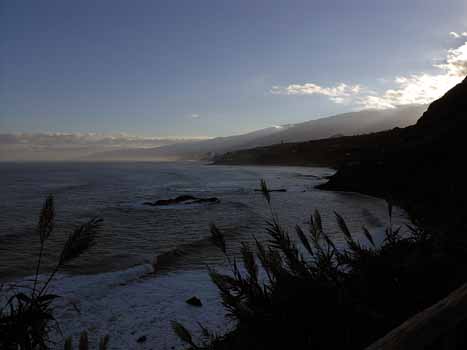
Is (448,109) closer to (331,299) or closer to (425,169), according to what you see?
(425,169)

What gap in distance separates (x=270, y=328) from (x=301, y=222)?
13252 mm

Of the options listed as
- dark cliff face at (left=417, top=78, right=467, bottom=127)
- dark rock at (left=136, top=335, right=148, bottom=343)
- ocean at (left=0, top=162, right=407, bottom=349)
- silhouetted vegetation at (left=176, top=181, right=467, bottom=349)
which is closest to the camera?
silhouetted vegetation at (left=176, top=181, right=467, bottom=349)

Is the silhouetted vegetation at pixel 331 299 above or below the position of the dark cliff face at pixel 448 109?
below

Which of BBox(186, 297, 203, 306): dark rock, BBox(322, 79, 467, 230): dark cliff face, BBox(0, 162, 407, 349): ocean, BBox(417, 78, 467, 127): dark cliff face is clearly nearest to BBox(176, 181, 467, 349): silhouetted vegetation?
BBox(0, 162, 407, 349): ocean

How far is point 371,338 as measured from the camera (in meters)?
2.61

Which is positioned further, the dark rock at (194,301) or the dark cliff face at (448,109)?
the dark cliff face at (448,109)

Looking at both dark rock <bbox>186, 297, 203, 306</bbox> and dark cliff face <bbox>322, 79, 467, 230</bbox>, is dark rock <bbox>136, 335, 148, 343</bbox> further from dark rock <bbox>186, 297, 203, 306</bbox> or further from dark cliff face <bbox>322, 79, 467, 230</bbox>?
dark cliff face <bbox>322, 79, 467, 230</bbox>

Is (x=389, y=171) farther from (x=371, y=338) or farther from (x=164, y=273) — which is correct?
(x=371, y=338)

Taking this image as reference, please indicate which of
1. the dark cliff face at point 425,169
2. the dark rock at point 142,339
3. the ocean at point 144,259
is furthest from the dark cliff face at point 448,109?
the dark rock at point 142,339

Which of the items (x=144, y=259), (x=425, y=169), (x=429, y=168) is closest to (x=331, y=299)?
(x=144, y=259)

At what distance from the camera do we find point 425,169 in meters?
19.9

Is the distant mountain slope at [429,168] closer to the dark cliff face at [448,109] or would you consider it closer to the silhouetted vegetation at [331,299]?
A: the dark cliff face at [448,109]

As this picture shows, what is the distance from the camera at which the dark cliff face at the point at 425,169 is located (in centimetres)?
1539

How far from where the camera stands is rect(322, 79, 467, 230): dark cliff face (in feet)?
50.5
